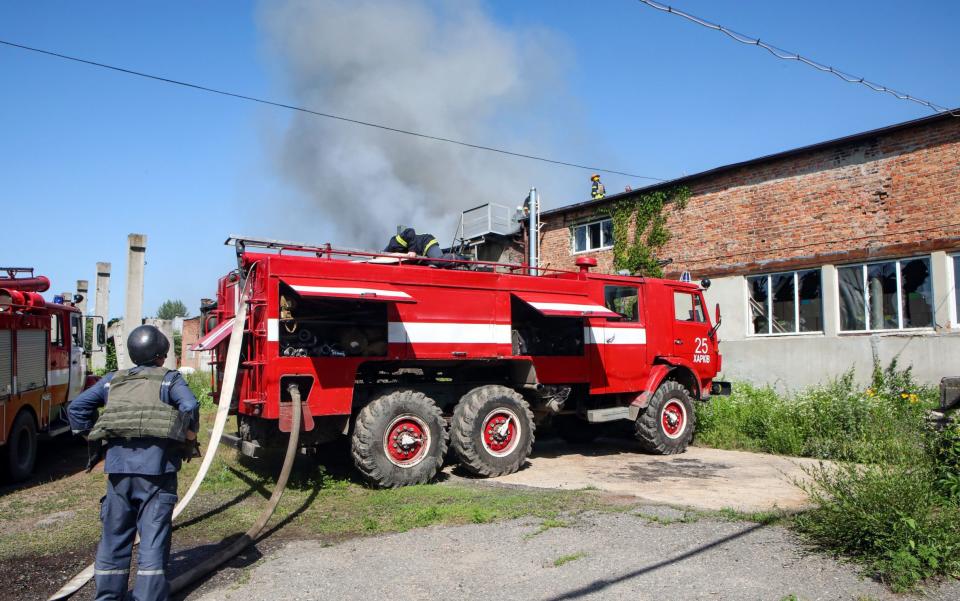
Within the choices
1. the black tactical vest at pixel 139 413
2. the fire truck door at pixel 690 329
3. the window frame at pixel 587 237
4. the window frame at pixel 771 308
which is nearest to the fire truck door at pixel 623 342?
the fire truck door at pixel 690 329

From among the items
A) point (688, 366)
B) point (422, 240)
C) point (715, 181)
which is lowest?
point (688, 366)

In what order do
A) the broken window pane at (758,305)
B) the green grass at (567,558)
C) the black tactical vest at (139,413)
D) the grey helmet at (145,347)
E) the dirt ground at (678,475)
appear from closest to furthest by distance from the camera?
the black tactical vest at (139,413)
the grey helmet at (145,347)
the green grass at (567,558)
the dirt ground at (678,475)
the broken window pane at (758,305)

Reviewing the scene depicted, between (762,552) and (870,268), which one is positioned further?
(870,268)

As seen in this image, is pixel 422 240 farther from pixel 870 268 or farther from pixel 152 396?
pixel 870 268

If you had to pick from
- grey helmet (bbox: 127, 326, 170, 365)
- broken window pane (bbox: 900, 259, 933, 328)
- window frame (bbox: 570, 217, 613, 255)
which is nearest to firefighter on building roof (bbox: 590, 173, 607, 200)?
window frame (bbox: 570, 217, 613, 255)

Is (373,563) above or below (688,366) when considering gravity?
below

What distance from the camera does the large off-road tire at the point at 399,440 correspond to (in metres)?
7.56

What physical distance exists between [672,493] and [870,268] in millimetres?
9829

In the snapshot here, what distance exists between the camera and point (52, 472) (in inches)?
358

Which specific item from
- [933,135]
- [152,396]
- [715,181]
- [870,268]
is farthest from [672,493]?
[715,181]

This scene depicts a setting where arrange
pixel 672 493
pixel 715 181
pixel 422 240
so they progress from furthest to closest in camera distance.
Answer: pixel 715 181 → pixel 422 240 → pixel 672 493

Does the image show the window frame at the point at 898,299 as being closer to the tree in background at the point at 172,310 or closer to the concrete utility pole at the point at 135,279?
the concrete utility pole at the point at 135,279

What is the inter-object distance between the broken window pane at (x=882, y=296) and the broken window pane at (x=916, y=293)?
0.58 feet

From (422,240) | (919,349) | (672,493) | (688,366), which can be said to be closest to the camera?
(672,493)
